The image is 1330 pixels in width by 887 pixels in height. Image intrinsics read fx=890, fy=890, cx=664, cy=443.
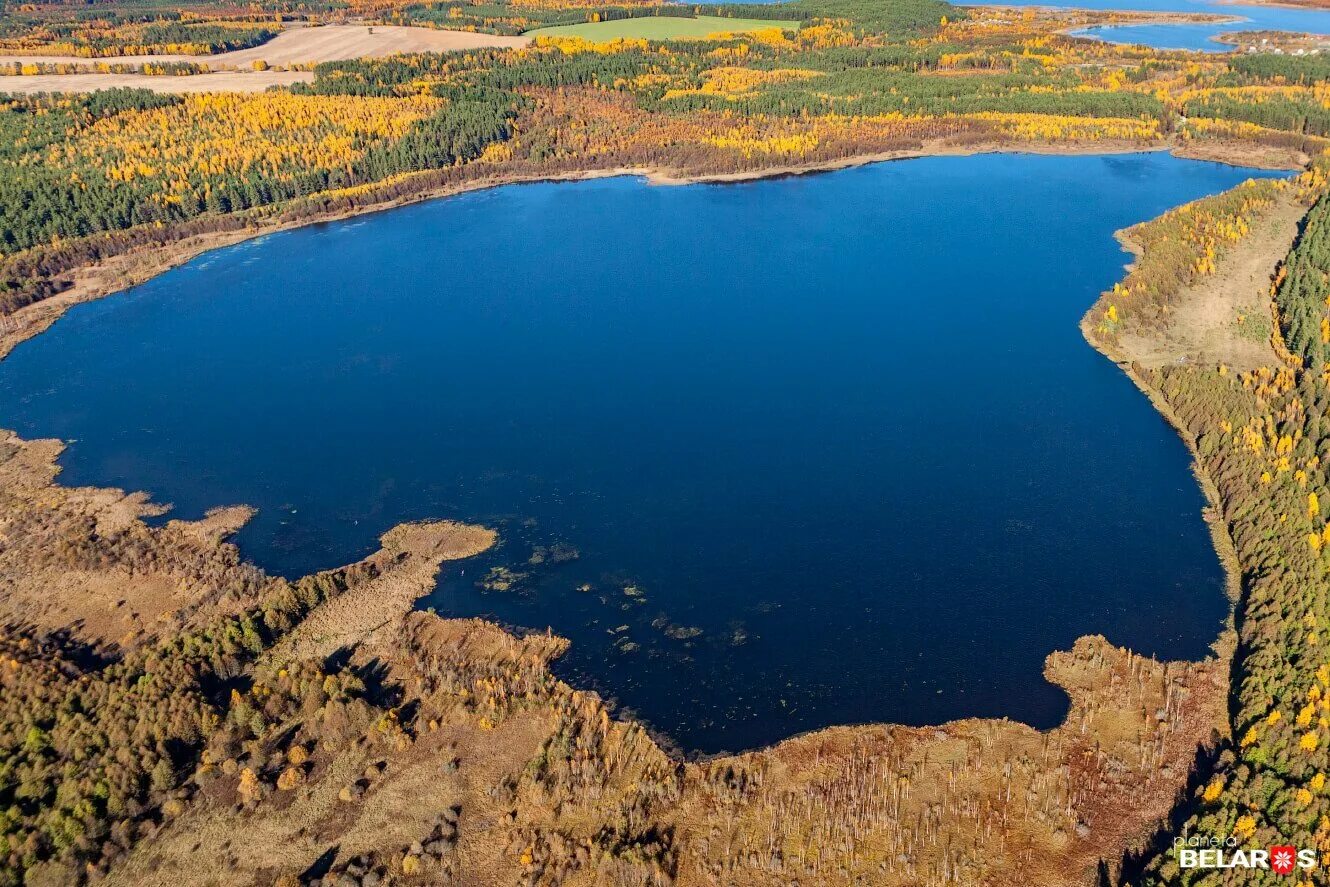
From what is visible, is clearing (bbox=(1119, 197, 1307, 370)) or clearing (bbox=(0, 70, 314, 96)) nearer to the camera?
clearing (bbox=(1119, 197, 1307, 370))

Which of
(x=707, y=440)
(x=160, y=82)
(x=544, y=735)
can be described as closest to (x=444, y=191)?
(x=707, y=440)

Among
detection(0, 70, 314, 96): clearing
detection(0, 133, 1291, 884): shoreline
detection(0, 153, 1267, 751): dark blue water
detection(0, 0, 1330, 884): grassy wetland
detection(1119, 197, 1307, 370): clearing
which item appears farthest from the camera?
detection(0, 70, 314, 96): clearing

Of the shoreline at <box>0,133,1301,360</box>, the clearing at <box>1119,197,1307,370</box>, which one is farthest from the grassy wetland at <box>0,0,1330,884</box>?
the shoreline at <box>0,133,1301,360</box>

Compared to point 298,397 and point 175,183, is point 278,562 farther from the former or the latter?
point 175,183

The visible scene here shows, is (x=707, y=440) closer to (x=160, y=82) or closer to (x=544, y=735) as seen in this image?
(x=544, y=735)

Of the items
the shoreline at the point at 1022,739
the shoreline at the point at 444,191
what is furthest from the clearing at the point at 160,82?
the shoreline at the point at 1022,739

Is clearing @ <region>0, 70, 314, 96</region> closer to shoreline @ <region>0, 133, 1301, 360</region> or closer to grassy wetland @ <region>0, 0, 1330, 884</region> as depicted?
shoreline @ <region>0, 133, 1301, 360</region>

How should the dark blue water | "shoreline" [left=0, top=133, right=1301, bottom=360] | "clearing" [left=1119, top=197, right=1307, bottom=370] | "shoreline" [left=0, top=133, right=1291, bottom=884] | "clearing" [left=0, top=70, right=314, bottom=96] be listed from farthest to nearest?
"clearing" [left=0, top=70, right=314, bottom=96] < "shoreline" [left=0, top=133, right=1301, bottom=360] < "clearing" [left=1119, top=197, right=1307, bottom=370] < the dark blue water < "shoreline" [left=0, top=133, right=1291, bottom=884]

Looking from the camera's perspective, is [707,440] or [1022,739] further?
[707,440]

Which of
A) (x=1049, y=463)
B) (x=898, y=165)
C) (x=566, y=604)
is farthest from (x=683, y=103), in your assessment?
(x=566, y=604)
